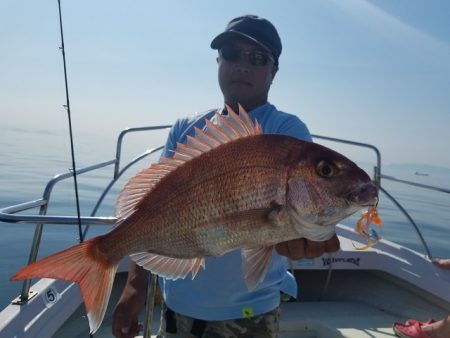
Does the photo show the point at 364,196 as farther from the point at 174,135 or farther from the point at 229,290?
the point at 174,135

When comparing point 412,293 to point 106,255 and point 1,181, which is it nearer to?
point 106,255

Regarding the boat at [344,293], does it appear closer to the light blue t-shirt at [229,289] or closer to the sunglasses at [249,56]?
the light blue t-shirt at [229,289]


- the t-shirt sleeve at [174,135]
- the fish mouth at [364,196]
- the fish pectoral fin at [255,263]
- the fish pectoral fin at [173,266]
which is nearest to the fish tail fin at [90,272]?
the fish pectoral fin at [173,266]

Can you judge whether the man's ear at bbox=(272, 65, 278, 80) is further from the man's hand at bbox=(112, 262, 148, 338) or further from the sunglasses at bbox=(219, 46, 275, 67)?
the man's hand at bbox=(112, 262, 148, 338)

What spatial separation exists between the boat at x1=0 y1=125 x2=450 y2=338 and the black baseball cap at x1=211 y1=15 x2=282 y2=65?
5.01ft

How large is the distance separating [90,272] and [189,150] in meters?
0.65

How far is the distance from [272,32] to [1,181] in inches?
515

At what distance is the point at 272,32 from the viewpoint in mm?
2541

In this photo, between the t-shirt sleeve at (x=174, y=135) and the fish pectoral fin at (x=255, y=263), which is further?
the t-shirt sleeve at (x=174, y=135)

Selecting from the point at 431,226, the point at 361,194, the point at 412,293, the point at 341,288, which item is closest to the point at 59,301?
the point at 361,194

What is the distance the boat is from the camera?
3.23 meters

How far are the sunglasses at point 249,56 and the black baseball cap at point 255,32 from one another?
5cm

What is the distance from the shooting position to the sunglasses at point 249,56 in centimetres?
252

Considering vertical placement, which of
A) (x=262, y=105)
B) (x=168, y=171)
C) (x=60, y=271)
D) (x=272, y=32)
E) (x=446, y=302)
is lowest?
(x=446, y=302)
